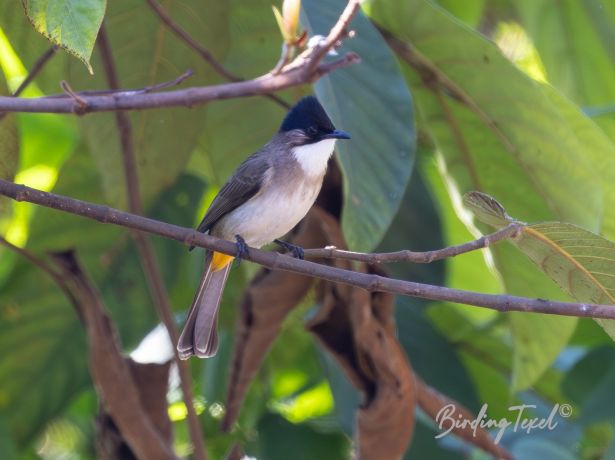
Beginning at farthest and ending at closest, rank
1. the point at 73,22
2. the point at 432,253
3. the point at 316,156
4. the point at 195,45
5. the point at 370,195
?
the point at 316,156, the point at 370,195, the point at 195,45, the point at 432,253, the point at 73,22

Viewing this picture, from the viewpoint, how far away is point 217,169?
3.22 meters

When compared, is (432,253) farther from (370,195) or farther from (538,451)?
(538,451)

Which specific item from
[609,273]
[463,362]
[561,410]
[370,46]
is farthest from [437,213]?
[609,273]

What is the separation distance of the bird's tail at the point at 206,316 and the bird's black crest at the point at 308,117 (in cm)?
45

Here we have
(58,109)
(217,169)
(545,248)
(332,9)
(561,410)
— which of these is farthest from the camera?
(561,410)

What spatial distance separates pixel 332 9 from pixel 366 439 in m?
1.08

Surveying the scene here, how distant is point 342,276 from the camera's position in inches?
70.6

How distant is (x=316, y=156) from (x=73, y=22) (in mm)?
1278

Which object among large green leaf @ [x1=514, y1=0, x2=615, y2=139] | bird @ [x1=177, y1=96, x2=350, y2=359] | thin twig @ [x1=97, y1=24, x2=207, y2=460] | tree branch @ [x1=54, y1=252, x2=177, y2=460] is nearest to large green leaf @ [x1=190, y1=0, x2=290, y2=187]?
bird @ [x1=177, y1=96, x2=350, y2=359]

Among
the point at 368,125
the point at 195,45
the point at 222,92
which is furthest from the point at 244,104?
the point at 222,92

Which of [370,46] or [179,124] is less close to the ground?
[370,46]

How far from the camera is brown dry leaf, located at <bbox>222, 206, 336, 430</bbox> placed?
9.11 feet

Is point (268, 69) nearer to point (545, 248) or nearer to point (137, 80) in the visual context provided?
Result: point (137, 80)

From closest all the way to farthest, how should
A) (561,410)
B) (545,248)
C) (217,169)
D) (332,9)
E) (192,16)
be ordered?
1. (545,248)
2. (332,9)
3. (192,16)
4. (217,169)
5. (561,410)
